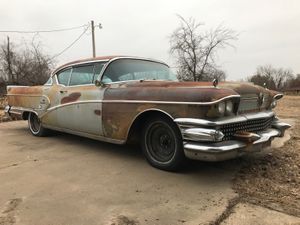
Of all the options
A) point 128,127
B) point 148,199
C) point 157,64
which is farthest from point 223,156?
point 157,64

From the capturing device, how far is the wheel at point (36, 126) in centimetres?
734

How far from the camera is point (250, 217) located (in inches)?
125

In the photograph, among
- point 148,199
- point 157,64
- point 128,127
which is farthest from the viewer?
point 157,64

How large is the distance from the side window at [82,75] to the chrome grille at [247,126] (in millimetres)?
2641

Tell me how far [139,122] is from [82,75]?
1.83m

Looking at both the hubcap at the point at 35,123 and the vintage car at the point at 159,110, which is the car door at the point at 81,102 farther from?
the hubcap at the point at 35,123

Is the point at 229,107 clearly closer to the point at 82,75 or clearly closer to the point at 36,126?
the point at 82,75

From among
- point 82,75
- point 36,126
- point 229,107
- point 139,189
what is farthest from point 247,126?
point 36,126

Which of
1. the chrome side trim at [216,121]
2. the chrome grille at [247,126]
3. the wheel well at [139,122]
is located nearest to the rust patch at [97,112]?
the wheel well at [139,122]

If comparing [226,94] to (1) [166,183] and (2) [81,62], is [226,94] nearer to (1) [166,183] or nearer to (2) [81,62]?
(1) [166,183]

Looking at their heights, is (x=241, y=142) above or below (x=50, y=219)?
above

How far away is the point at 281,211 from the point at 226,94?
1388mm

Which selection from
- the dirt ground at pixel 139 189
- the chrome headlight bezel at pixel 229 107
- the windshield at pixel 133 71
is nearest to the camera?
the dirt ground at pixel 139 189

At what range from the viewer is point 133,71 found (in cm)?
566
